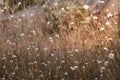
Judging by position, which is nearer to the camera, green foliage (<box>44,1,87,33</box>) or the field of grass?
the field of grass

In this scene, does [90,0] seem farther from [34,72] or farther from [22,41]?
[34,72]

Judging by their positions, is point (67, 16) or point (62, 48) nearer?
point (62, 48)

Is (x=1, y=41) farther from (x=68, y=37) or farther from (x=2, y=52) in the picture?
(x=68, y=37)

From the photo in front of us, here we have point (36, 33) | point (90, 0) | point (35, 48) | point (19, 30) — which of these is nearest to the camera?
point (35, 48)

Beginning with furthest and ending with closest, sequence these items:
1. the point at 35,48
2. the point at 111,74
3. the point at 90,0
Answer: the point at 90,0 → the point at 35,48 → the point at 111,74

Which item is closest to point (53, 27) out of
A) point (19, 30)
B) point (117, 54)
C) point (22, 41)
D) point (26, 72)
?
point (19, 30)

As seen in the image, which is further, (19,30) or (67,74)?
(19,30)

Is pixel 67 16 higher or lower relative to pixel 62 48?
higher

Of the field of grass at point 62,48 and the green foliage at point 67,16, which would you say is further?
the green foliage at point 67,16
